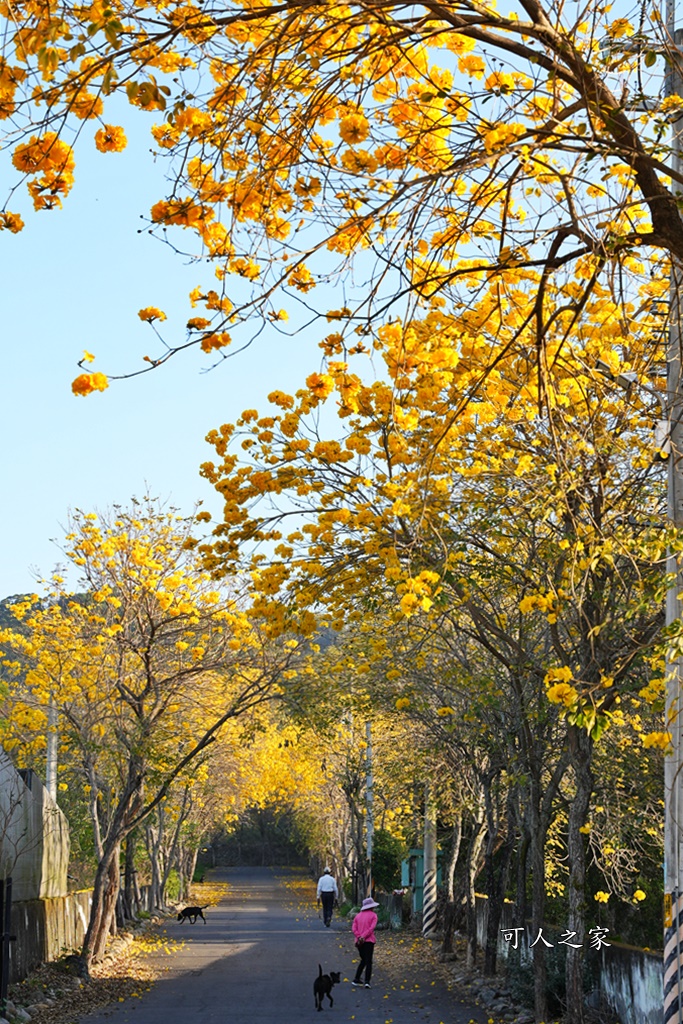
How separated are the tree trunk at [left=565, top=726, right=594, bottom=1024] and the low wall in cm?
654

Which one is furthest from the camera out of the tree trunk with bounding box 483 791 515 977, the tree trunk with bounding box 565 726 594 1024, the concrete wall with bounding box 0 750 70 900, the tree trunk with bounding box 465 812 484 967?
the tree trunk with bounding box 465 812 484 967

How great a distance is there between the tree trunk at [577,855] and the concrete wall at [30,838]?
6.23 meters

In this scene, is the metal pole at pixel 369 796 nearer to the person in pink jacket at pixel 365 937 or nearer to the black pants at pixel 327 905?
the black pants at pixel 327 905

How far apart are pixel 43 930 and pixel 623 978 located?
8304mm

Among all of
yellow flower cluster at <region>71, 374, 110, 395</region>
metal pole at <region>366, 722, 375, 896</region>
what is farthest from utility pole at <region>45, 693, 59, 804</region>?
yellow flower cluster at <region>71, 374, 110, 395</region>

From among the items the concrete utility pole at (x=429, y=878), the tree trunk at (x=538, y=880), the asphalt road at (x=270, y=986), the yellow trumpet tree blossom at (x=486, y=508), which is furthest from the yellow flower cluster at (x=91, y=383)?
the concrete utility pole at (x=429, y=878)

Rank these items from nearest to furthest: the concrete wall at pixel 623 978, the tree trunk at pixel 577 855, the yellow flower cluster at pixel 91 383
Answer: the yellow flower cluster at pixel 91 383 → the tree trunk at pixel 577 855 → the concrete wall at pixel 623 978

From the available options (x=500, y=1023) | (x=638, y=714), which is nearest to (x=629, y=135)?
(x=638, y=714)

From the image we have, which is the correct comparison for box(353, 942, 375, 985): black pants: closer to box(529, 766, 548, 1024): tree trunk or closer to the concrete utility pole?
box(529, 766, 548, 1024): tree trunk

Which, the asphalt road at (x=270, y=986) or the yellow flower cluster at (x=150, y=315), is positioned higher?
the yellow flower cluster at (x=150, y=315)

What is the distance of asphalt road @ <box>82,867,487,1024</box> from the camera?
14.5 m

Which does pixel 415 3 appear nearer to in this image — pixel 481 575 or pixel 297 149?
pixel 297 149

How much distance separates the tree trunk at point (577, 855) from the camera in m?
11.1

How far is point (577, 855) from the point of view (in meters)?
11.6
